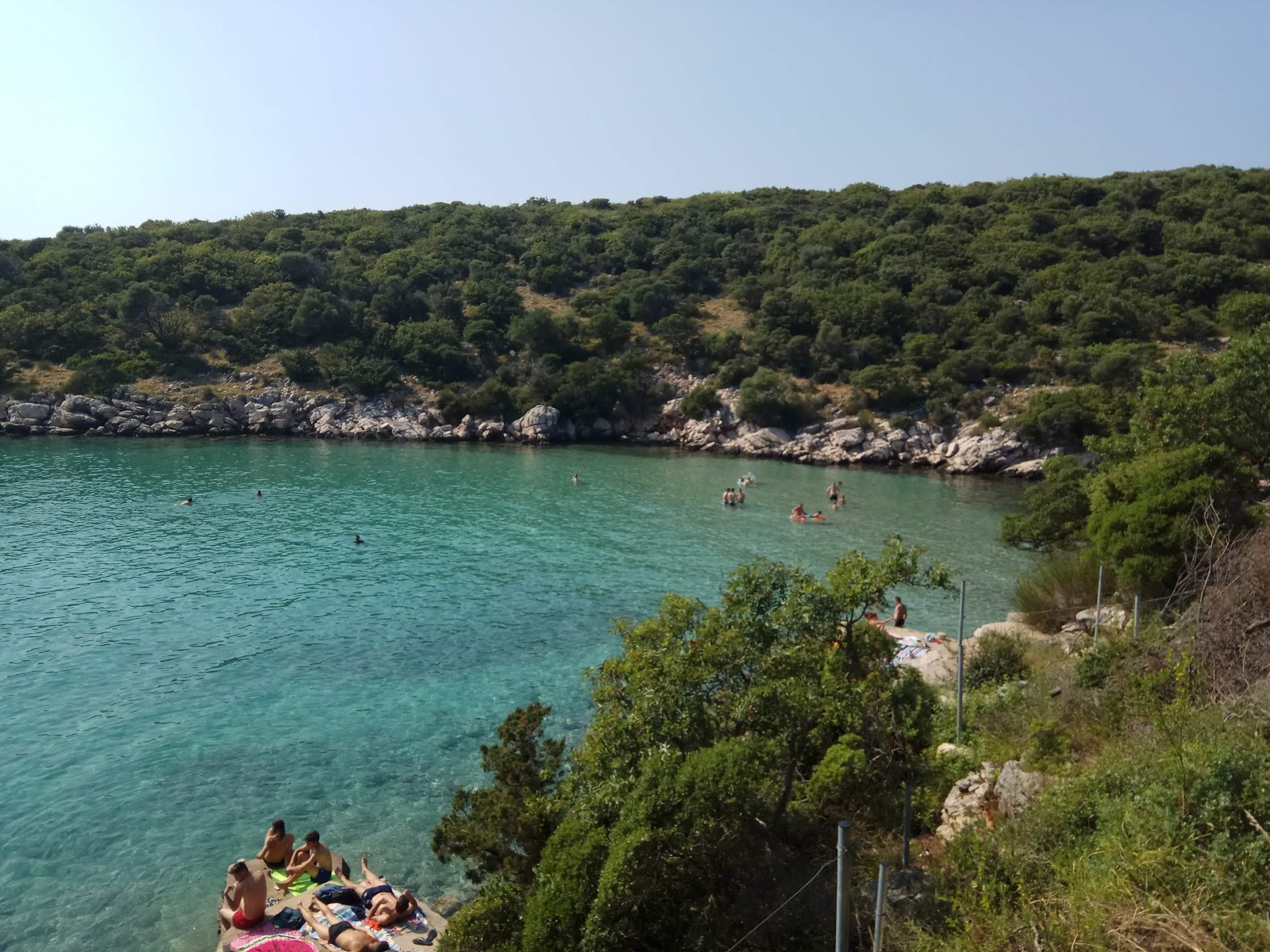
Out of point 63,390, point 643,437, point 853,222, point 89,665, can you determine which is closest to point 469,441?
point 643,437

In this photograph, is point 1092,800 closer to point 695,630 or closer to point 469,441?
point 695,630

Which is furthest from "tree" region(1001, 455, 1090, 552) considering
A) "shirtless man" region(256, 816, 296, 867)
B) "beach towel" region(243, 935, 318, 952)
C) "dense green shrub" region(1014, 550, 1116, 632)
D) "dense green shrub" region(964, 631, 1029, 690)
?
"beach towel" region(243, 935, 318, 952)

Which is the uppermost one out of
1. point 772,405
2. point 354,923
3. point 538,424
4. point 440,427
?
point 772,405

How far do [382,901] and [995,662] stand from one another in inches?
440

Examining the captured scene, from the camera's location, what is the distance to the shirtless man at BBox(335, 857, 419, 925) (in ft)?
31.9

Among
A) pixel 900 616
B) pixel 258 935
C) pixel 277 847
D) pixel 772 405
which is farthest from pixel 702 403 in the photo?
pixel 258 935

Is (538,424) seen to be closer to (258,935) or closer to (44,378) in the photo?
(44,378)

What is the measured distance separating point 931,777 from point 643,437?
49757mm

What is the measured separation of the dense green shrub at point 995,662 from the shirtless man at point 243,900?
11.8m

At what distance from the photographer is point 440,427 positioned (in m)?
58.8

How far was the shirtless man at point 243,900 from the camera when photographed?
9.73 meters

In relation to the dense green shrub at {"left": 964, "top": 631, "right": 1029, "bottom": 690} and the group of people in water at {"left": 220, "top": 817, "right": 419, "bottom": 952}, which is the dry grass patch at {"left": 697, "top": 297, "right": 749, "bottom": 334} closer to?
the dense green shrub at {"left": 964, "top": 631, "right": 1029, "bottom": 690}

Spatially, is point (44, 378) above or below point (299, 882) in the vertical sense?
above

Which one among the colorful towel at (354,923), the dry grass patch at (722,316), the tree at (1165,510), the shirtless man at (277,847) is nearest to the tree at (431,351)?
the dry grass patch at (722,316)
